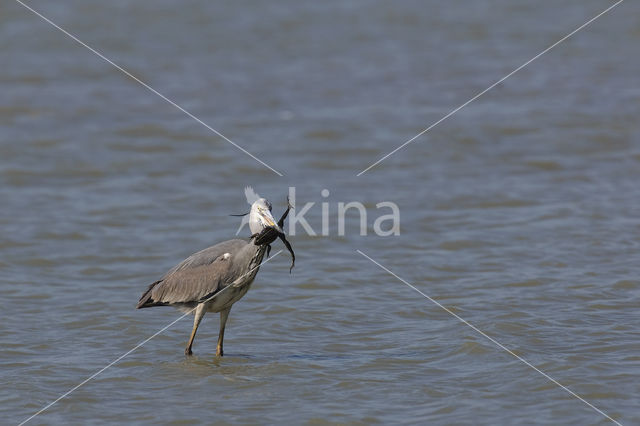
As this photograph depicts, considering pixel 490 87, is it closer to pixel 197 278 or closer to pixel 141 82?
pixel 141 82

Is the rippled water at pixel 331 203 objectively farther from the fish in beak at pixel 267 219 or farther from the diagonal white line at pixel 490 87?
the fish in beak at pixel 267 219

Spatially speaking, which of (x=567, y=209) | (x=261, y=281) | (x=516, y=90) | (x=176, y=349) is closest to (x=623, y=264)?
(x=567, y=209)

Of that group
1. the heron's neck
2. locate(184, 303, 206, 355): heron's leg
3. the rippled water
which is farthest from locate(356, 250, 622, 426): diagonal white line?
locate(184, 303, 206, 355): heron's leg

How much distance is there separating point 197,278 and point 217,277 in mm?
211

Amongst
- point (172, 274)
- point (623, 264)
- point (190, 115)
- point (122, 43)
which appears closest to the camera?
point (172, 274)

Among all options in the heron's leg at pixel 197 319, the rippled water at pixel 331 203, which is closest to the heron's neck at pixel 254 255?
the heron's leg at pixel 197 319

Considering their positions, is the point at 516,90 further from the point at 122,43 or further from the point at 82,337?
the point at 82,337

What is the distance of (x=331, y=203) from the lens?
15008mm

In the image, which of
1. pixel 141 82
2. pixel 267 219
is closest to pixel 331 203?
pixel 267 219

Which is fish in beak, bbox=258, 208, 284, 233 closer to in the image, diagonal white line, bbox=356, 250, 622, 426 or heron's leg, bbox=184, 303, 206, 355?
heron's leg, bbox=184, 303, 206, 355

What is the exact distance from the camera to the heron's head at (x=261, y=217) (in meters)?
9.48

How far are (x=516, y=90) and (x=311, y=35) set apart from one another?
5212 millimetres

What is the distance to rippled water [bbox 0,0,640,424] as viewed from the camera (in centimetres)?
906

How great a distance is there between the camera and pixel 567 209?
556 inches
